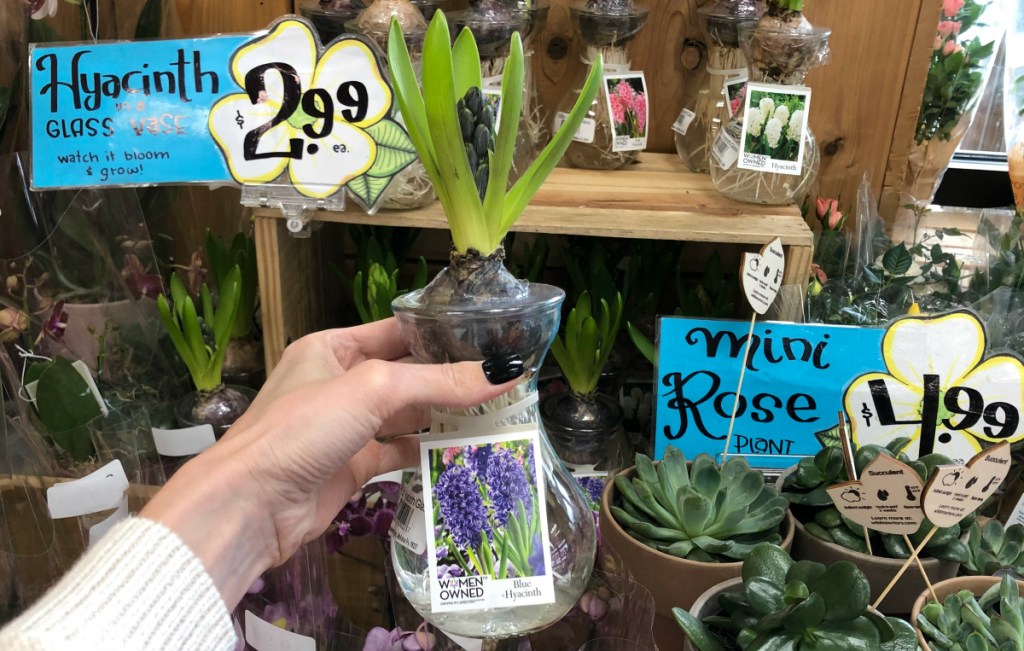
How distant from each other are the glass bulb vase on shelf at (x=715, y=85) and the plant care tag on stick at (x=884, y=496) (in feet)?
1.95

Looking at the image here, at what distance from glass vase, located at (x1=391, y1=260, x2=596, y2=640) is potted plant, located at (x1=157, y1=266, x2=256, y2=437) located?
1.91ft

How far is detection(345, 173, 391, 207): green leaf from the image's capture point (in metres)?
0.99

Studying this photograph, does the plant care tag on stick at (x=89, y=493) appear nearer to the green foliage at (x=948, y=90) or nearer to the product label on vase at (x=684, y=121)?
the product label on vase at (x=684, y=121)

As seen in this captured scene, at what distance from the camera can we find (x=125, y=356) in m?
1.20

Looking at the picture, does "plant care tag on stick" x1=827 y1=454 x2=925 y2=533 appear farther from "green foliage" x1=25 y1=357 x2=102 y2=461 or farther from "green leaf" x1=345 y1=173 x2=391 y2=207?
"green foliage" x1=25 y1=357 x2=102 y2=461

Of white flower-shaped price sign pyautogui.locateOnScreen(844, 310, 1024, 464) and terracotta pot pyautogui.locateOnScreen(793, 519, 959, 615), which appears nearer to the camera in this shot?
terracotta pot pyautogui.locateOnScreen(793, 519, 959, 615)

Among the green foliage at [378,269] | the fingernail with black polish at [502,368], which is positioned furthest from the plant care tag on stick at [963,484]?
the green foliage at [378,269]

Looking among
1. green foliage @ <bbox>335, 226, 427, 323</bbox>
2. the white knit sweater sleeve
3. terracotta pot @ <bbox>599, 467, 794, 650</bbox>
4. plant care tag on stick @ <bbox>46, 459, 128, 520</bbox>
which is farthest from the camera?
green foliage @ <bbox>335, 226, 427, 323</bbox>

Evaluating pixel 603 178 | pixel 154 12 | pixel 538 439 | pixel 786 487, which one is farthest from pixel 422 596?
pixel 154 12

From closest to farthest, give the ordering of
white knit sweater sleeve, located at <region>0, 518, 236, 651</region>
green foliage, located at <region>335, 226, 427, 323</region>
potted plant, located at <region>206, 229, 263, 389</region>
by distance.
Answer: white knit sweater sleeve, located at <region>0, 518, 236, 651</region> → green foliage, located at <region>335, 226, 427, 323</region> → potted plant, located at <region>206, 229, 263, 389</region>

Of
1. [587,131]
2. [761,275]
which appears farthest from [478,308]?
[587,131]

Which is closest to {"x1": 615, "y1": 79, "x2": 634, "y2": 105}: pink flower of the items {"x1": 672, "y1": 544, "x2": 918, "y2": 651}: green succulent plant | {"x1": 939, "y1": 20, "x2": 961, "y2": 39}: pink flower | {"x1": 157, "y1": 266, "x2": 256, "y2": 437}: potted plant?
{"x1": 939, "y1": 20, "x2": 961, "y2": 39}: pink flower

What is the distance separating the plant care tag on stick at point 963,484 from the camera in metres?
0.64

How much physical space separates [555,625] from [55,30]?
114 cm
